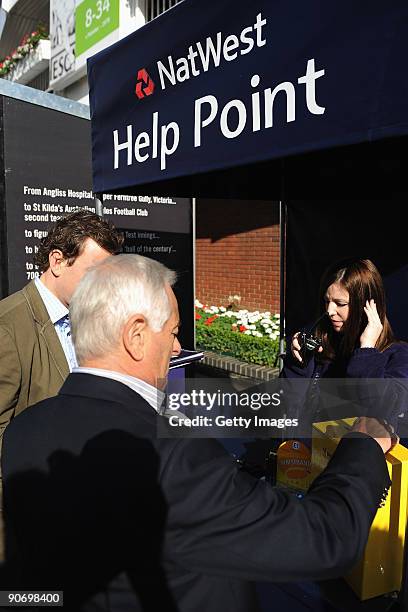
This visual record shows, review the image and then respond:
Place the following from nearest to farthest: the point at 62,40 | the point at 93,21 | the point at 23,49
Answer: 1. the point at 93,21
2. the point at 62,40
3. the point at 23,49

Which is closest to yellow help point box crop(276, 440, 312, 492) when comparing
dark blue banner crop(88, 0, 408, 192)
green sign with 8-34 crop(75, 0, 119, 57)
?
dark blue banner crop(88, 0, 408, 192)

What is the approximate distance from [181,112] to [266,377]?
4.69 metres

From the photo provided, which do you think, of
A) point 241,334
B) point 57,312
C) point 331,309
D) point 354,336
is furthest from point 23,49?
point 354,336

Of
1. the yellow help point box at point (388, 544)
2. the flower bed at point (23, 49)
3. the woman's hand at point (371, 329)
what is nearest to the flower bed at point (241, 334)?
the woman's hand at point (371, 329)

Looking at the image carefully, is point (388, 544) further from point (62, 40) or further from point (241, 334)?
point (62, 40)

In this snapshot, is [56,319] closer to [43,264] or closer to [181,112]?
[43,264]

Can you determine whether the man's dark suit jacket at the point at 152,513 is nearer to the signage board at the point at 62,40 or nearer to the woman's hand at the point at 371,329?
the woman's hand at the point at 371,329

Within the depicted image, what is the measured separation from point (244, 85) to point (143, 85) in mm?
720

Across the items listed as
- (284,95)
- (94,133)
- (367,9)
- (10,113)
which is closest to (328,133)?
(284,95)

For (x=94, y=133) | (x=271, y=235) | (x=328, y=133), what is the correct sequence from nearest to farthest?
(x=328, y=133), (x=94, y=133), (x=271, y=235)

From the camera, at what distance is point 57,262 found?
2.20 m

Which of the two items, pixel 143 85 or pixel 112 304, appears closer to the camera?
pixel 112 304

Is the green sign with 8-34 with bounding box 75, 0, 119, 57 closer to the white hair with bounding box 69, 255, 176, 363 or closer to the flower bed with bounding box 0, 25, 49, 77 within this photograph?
the flower bed with bounding box 0, 25, 49, 77

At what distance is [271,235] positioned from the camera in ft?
25.0
